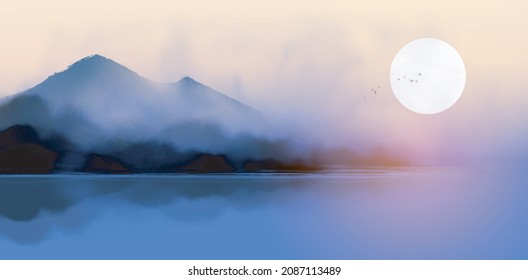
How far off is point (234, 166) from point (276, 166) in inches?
49.2

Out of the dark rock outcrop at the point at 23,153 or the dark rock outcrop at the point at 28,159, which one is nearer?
the dark rock outcrop at the point at 23,153

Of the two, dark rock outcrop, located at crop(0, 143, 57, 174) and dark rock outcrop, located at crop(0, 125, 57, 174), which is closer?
dark rock outcrop, located at crop(0, 125, 57, 174)

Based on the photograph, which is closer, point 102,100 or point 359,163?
point 359,163

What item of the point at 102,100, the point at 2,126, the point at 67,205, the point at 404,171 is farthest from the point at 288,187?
the point at 102,100

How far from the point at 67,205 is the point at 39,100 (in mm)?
3405

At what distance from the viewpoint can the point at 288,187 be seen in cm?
999

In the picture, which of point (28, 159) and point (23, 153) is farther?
point (28, 159)

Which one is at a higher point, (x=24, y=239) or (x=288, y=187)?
(x=288, y=187)

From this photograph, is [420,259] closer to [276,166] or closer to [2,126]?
[276,166]
